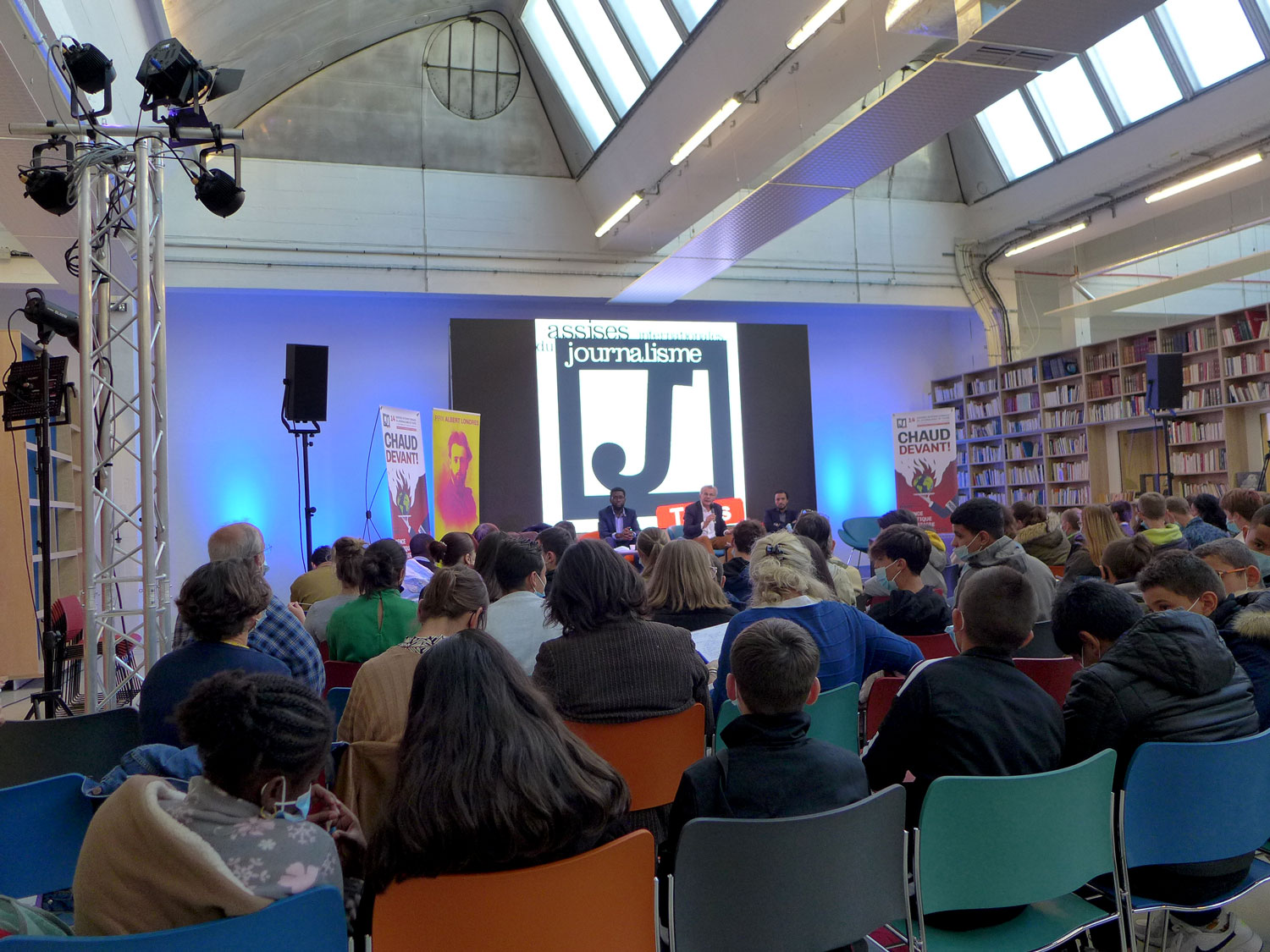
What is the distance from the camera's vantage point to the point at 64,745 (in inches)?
103

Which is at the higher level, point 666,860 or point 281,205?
point 281,205

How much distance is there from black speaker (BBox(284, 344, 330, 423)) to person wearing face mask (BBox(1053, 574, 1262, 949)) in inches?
286

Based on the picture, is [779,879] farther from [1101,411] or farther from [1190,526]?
[1101,411]

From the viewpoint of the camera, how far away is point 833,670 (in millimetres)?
2984

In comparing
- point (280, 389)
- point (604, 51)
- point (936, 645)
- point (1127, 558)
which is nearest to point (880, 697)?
point (936, 645)

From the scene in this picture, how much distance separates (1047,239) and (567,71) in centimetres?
590

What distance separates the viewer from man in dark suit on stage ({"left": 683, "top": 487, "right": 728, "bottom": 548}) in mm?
9898

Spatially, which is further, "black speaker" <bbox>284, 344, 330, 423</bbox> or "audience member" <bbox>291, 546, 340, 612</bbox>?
"black speaker" <bbox>284, 344, 330, 423</bbox>

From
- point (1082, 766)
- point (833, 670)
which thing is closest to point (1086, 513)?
point (833, 670)

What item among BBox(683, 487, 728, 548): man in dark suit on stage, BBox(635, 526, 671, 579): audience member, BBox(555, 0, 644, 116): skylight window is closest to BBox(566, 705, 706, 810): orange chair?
BBox(635, 526, 671, 579): audience member

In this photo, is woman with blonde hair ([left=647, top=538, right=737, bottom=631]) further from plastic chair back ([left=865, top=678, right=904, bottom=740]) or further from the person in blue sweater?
plastic chair back ([left=865, top=678, right=904, bottom=740])

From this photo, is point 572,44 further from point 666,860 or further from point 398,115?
point 666,860

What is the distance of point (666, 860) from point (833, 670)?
4.19 feet

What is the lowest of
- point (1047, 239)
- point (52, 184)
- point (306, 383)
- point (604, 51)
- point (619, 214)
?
point (306, 383)
